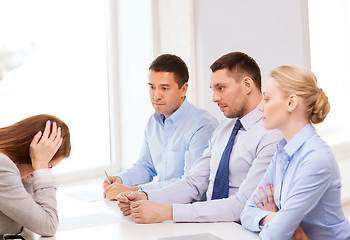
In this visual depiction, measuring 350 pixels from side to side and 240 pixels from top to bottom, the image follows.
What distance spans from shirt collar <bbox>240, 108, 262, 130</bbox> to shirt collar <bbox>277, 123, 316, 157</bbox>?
50cm

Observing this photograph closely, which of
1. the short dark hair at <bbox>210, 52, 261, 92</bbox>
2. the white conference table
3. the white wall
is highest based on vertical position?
the white wall

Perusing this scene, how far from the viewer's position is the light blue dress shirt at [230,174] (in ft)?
7.14

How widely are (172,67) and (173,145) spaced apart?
0.40 m

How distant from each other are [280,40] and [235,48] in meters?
0.28

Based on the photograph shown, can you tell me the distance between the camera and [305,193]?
180cm

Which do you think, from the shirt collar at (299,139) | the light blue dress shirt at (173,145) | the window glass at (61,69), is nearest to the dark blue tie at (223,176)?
the light blue dress shirt at (173,145)

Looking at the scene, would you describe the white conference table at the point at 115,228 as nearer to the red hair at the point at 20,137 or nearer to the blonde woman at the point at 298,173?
the blonde woman at the point at 298,173

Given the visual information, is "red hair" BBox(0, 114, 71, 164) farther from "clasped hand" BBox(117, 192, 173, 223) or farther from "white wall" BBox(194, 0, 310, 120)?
"white wall" BBox(194, 0, 310, 120)

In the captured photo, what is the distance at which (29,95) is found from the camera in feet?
11.9

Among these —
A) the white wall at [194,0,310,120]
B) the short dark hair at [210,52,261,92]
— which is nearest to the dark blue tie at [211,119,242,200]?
the short dark hair at [210,52,261,92]

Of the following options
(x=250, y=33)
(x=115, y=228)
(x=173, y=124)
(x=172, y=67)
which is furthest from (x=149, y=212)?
(x=250, y=33)

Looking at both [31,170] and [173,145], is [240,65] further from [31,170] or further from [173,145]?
[31,170]

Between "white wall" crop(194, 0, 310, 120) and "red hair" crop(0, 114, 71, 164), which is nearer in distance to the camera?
"red hair" crop(0, 114, 71, 164)

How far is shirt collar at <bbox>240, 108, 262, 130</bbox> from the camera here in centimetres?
242
